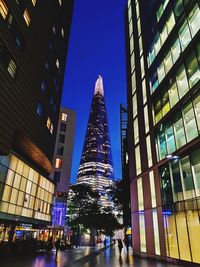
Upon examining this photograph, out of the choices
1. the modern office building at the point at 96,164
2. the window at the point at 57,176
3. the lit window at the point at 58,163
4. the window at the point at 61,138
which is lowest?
the window at the point at 57,176

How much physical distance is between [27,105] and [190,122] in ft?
50.0

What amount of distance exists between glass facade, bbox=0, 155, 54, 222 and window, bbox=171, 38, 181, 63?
18906mm

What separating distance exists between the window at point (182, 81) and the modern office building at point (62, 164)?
40.0m

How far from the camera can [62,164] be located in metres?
56.0

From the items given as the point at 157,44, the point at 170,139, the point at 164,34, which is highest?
the point at 157,44

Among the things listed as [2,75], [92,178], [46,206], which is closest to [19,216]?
[46,206]

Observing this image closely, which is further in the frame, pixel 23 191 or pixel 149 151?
pixel 149 151

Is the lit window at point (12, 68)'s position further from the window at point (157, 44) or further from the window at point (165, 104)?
the window at point (157, 44)

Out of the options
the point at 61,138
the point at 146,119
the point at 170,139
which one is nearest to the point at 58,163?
the point at 61,138

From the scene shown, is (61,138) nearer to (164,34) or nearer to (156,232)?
(164,34)

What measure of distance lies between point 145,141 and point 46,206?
17114 millimetres

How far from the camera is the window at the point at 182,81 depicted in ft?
63.8

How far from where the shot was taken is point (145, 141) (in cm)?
2631

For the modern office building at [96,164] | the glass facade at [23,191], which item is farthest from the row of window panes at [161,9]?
the modern office building at [96,164]
